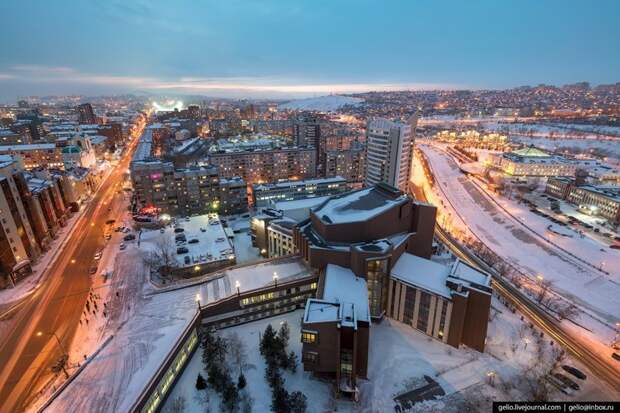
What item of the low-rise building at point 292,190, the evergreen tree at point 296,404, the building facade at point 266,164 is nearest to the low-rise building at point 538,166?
the low-rise building at point 292,190

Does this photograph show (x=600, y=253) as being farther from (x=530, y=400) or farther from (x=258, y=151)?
(x=258, y=151)

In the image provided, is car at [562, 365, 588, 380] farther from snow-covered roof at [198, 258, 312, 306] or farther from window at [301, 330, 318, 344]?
snow-covered roof at [198, 258, 312, 306]

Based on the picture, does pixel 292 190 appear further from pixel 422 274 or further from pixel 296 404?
pixel 296 404

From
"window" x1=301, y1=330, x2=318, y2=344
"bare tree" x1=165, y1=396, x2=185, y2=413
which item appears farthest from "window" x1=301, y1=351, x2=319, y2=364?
"bare tree" x1=165, y1=396, x2=185, y2=413

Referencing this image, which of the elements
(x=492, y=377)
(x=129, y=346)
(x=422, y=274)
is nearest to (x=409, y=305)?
(x=422, y=274)

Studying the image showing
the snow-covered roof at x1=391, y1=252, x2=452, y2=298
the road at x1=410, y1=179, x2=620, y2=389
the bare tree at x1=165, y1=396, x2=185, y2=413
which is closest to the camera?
the bare tree at x1=165, y1=396, x2=185, y2=413

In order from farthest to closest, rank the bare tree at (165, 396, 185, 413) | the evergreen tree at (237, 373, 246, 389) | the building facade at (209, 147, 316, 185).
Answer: the building facade at (209, 147, 316, 185), the evergreen tree at (237, 373, 246, 389), the bare tree at (165, 396, 185, 413)

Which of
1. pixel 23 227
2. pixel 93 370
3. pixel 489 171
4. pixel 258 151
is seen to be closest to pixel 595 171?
pixel 489 171

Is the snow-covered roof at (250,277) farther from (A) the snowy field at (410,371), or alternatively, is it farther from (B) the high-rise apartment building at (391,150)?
(B) the high-rise apartment building at (391,150)
